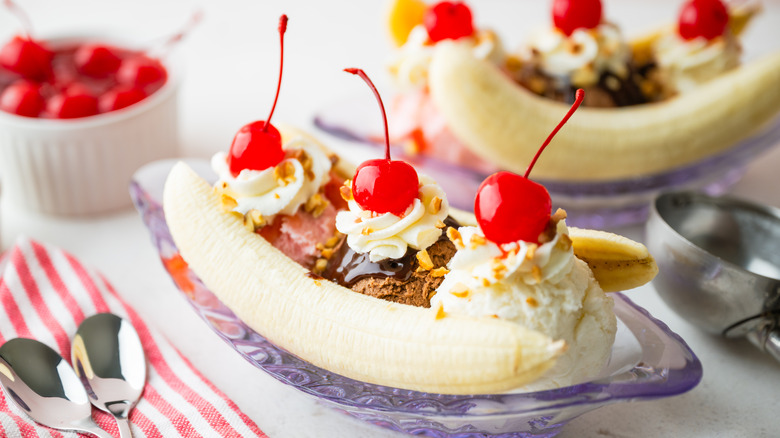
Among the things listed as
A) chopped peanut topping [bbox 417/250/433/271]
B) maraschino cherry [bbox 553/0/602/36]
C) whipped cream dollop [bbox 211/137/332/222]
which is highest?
maraschino cherry [bbox 553/0/602/36]

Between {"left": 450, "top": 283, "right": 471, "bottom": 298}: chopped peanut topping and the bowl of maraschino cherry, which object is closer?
{"left": 450, "top": 283, "right": 471, "bottom": 298}: chopped peanut topping

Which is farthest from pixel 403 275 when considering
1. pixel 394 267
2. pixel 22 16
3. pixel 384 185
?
pixel 22 16

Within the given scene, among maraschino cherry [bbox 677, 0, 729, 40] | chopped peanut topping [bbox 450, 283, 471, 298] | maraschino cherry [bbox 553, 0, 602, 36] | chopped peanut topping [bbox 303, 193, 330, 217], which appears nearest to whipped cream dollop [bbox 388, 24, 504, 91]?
maraschino cherry [bbox 553, 0, 602, 36]

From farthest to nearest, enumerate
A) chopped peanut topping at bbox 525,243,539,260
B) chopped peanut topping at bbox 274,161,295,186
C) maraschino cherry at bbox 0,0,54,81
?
1. maraschino cherry at bbox 0,0,54,81
2. chopped peanut topping at bbox 274,161,295,186
3. chopped peanut topping at bbox 525,243,539,260

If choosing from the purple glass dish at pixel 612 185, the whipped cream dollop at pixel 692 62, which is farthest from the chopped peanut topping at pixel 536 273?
the whipped cream dollop at pixel 692 62

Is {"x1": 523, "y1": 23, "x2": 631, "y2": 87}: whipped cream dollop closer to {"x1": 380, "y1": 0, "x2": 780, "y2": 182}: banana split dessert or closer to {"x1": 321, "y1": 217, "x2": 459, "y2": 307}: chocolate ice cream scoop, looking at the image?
{"x1": 380, "y1": 0, "x2": 780, "y2": 182}: banana split dessert

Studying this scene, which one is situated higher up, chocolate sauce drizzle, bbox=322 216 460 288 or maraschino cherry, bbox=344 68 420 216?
maraschino cherry, bbox=344 68 420 216

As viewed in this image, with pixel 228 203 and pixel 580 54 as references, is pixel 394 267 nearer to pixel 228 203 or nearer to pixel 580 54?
pixel 228 203

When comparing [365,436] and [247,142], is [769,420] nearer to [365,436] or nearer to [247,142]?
[365,436]
